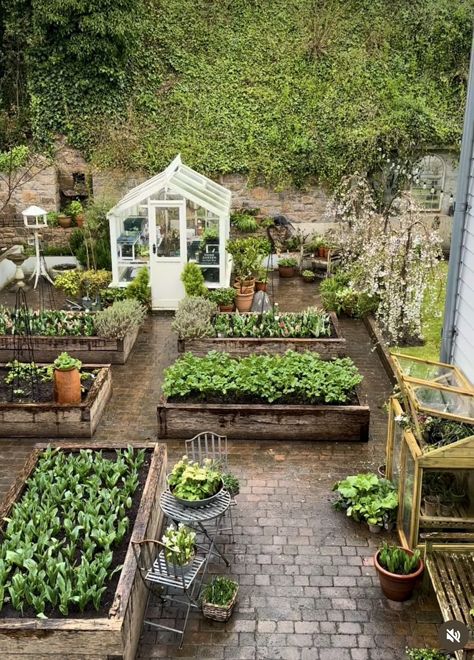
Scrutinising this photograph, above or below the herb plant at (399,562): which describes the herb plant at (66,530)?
above

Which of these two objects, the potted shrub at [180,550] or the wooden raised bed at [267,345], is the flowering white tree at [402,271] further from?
the potted shrub at [180,550]

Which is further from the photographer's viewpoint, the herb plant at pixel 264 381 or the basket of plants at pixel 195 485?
the herb plant at pixel 264 381

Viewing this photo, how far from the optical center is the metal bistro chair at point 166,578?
573 cm

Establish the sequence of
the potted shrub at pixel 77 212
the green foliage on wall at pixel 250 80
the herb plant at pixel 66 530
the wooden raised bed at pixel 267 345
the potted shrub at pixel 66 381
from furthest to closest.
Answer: the green foliage on wall at pixel 250 80 < the potted shrub at pixel 77 212 < the wooden raised bed at pixel 267 345 < the potted shrub at pixel 66 381 < the herb plant at pixel 66 530

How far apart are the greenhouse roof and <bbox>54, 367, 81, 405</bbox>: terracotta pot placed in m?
5.39

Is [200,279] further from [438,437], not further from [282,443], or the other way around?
[438,437]

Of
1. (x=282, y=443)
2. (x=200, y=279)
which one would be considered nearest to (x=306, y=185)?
(x=200, y=279)

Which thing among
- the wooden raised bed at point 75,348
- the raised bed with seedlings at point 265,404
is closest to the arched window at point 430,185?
the wooden raised bed at point 75,348

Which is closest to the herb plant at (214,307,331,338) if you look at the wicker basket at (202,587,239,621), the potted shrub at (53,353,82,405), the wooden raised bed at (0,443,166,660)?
the potted shrub at (53,353,82,405)

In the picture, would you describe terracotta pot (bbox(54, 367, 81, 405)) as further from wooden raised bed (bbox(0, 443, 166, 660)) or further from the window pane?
the window pane

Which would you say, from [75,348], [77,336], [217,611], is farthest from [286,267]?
[217,611]

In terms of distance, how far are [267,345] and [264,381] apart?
6.43 ft

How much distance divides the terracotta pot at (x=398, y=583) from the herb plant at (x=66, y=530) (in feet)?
7.55

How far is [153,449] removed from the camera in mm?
7625
